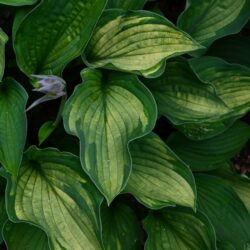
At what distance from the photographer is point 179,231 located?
1538 millimetres

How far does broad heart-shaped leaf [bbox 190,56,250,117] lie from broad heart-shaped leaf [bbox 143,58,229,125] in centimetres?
9

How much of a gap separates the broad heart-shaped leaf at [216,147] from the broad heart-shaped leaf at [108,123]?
0.34 meters

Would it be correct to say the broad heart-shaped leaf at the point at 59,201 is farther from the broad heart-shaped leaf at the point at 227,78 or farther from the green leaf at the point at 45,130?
the broad heart-shaped leaf at the point at 227,78

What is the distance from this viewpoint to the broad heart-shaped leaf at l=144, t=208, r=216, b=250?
149 cm

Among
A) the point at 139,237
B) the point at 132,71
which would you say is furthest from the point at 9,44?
the point at 139,237

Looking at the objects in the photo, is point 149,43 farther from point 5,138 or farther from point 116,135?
point 5,138

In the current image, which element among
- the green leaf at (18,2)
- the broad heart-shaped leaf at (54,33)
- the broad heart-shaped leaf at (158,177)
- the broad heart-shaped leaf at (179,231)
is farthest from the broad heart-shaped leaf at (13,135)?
the broad heart-shaped leaf at (179,231)

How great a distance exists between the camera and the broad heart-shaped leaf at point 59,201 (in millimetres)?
1320

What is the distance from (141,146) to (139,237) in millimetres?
306

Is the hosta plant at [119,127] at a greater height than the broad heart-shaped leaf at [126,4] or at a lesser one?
lesser

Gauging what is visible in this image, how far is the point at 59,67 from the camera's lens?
4.32 feet

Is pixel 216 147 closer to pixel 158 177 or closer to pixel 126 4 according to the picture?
pixel 158 177

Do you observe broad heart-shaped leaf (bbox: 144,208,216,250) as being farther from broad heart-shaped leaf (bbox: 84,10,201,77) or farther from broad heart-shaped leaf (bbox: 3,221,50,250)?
broad heart-shaped leaf (bbox: 84,10,201,77)

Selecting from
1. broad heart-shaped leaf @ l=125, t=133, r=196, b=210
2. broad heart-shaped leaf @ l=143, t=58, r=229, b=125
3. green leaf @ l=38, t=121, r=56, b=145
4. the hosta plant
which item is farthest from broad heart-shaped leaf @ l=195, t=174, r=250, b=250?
green leaf @ l=38, t=121, r=56, b=145
